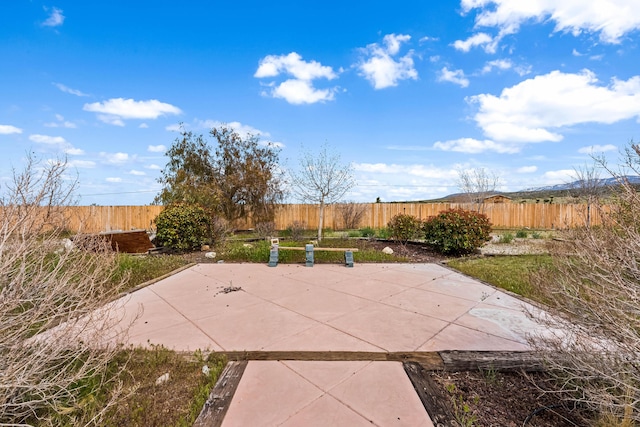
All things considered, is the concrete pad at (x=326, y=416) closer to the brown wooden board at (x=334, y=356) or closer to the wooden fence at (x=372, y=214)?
the brown wooden board at (x=334, y=356)

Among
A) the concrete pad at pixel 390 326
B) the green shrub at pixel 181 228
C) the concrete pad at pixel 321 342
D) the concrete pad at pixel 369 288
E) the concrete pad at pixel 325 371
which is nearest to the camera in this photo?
the concrete pad at pixel 325 371

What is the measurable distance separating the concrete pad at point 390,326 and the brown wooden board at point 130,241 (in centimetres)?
748

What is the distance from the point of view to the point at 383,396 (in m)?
2.04

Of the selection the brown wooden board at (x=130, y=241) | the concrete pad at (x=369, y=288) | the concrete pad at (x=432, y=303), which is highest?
the brown wooden board at (x=130, y=241)

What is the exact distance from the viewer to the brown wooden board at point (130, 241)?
8105mm

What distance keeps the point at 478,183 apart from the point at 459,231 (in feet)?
43.5

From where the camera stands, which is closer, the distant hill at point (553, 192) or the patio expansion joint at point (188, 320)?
the distant hill at point (553, 192)

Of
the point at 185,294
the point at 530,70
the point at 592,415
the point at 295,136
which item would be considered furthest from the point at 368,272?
the point at 295,136

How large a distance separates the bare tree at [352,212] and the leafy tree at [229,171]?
4096 mm

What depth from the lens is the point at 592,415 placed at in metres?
1.87

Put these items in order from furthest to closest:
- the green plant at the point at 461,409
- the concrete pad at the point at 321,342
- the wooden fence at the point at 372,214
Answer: the wooden fence at the point at 372,214
the concrete pad at the point at 321,342
the green plant at the point at 461,409

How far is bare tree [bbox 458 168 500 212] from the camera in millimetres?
19078

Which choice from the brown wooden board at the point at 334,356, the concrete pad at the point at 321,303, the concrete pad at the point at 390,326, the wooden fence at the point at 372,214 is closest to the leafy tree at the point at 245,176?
the wooden fence at the point at 372,214

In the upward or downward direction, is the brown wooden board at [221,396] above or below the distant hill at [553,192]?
below
